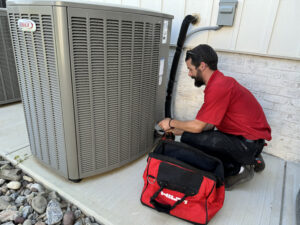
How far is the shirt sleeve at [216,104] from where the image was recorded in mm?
1445

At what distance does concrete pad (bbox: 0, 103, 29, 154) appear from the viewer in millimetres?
2025

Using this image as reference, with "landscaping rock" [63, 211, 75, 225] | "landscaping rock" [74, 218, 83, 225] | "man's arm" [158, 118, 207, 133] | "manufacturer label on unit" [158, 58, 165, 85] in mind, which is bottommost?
"landscaping rock" [74, 218, 83, 225]

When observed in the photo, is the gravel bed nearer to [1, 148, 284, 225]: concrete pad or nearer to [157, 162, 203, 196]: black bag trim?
[1, 148, 284, 225]: concrete pad

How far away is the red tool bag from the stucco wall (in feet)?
3.07

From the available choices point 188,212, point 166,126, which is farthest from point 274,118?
point 188,212

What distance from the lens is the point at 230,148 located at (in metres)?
1.59

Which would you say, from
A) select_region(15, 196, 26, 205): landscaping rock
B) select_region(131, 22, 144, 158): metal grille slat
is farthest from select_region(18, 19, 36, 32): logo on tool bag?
select_region(15, 196, 26, 205): landscaping rock

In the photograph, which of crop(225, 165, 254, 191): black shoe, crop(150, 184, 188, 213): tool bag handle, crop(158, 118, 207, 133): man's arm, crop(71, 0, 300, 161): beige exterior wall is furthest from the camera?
crop(71, 0, 300, 161): beige exterior wall

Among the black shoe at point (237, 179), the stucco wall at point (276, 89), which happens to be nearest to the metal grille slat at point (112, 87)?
the black shoe at point (237, 179)

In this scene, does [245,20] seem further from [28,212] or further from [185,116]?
[28,212]

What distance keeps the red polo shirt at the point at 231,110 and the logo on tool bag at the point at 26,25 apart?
115cm

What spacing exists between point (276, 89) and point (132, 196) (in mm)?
1522

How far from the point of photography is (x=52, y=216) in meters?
1.36

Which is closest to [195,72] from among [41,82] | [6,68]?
[41,82]
